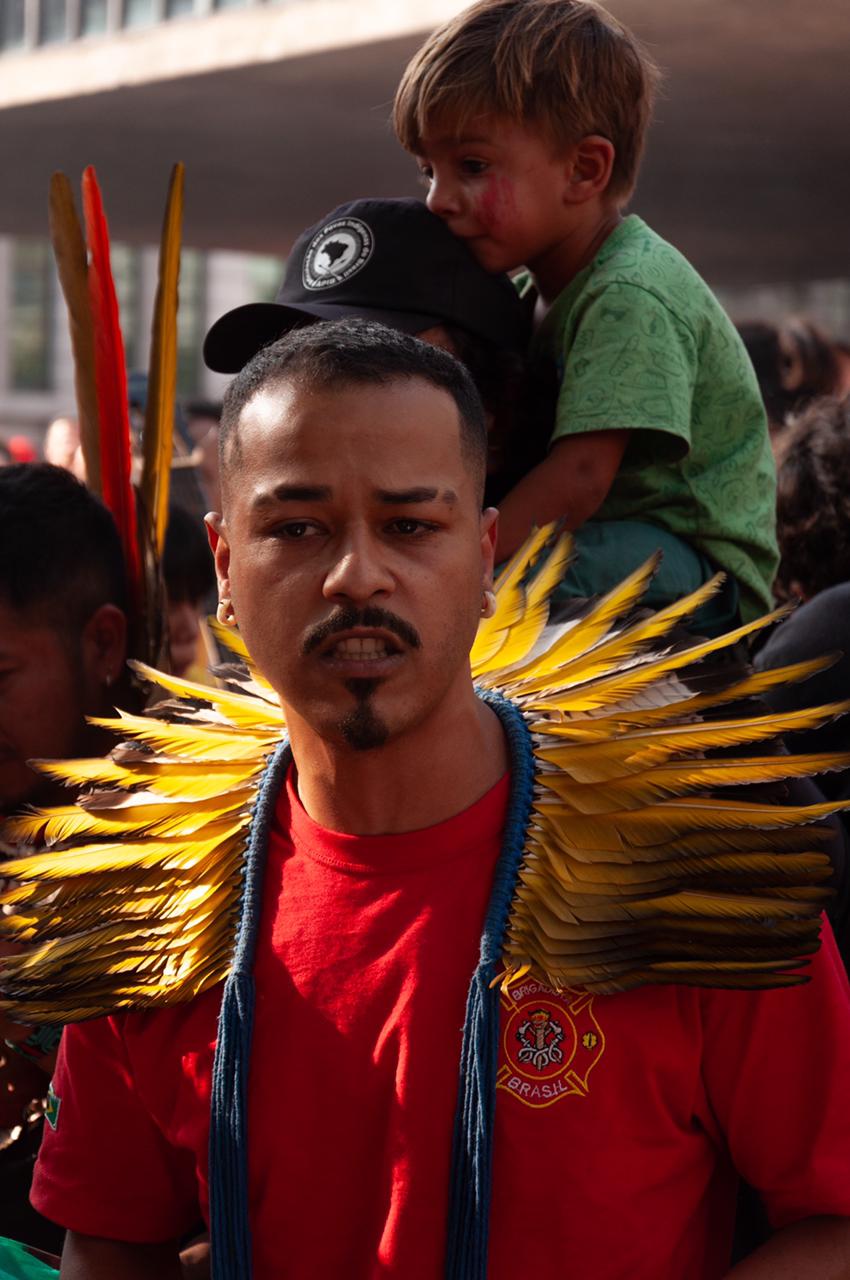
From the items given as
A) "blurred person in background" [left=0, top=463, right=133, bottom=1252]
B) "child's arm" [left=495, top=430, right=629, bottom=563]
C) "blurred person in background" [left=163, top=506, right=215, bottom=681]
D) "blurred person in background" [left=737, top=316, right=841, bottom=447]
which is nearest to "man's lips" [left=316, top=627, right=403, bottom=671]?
"child's arm" [left=495, top=430, right=629, bottom=563]

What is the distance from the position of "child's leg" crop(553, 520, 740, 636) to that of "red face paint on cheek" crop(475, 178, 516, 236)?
50 centimetres

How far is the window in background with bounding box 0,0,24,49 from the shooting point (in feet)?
41.2

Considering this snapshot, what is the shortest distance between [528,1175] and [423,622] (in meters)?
0.59

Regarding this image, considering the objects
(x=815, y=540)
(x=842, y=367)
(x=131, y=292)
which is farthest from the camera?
(x=131, y=292)

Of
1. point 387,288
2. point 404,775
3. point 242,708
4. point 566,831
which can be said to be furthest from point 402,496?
point 387,288

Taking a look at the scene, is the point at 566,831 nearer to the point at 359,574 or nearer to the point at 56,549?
the point at 359,574

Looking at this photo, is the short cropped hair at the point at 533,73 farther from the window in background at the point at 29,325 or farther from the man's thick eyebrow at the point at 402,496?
the window in background at the point at 29,325

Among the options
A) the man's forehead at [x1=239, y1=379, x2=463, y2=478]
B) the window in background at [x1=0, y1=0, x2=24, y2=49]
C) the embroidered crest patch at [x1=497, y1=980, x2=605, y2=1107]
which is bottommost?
the embroidered crest patch at [x1=497, y1=980, x2=605, y2=1107]

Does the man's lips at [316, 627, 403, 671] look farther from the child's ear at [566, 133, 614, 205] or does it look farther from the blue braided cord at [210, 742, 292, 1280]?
the child's ear at [566, 133, 614, 205]

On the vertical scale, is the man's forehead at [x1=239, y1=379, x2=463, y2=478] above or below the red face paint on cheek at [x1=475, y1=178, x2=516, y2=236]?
below

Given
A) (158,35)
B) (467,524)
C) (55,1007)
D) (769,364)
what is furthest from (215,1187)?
(158,35)

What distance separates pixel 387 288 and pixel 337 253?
5.9 inches

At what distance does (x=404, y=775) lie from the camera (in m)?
1.89

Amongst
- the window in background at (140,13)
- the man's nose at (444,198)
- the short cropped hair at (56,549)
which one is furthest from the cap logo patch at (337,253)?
the window in background at (140,13)
